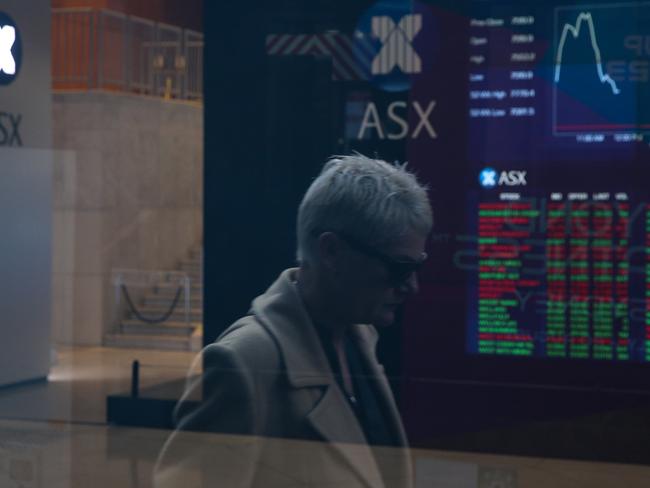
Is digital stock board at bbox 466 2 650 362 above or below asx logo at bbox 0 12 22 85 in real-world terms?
below

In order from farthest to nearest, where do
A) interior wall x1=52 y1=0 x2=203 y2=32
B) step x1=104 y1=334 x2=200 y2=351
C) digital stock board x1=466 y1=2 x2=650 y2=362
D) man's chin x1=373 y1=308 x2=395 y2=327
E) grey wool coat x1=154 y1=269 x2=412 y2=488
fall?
interior wall x1=52 y1=0 x2=203 y2=32
step x1=104 y1=334 x2=200 y2=351
digital stock board x1=466 y1=2 x2=650 y2=362
man's chin x1=373 y1=308 x2=395 y2=327
grey wool coat x1=154 y1=269 x2=412 y2=488

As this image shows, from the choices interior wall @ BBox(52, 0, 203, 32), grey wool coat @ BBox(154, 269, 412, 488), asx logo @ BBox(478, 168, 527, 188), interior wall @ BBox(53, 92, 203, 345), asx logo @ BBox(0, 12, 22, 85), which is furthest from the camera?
interior wall @ BBox(52, 0, 203, 32)

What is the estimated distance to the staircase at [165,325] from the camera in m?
12.5

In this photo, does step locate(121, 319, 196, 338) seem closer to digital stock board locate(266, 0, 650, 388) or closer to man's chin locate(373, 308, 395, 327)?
digital stock board locate(266, 0, 650, 388)

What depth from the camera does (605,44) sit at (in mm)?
6691

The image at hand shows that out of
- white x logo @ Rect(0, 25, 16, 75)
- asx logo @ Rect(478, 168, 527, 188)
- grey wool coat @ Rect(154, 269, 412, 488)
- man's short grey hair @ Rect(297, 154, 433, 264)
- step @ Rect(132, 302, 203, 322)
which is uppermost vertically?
white x logo @ Rect(0, 25, 16, 75)

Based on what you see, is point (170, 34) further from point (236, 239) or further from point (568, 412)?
point (568, 412)

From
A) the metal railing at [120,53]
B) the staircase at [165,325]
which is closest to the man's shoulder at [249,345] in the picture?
the staircase at [165,325]

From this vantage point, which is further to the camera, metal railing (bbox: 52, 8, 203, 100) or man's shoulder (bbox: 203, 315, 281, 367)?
metal railing (bbox: 52, 8, 203, 100)

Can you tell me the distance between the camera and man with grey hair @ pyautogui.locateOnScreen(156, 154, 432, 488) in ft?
5.85

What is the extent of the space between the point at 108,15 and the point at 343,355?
1203 centimetres

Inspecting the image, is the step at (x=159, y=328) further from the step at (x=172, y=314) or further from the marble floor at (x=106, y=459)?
the marble floor at (x=106, y=459)

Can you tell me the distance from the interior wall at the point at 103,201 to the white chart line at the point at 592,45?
733 centimetres

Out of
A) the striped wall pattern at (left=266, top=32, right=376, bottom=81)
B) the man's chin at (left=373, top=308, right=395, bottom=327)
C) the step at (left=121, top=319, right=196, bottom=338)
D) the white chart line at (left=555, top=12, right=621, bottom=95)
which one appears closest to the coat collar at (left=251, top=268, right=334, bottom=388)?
the man's chin at (left=373, top=308, right=395, bottom=327)
